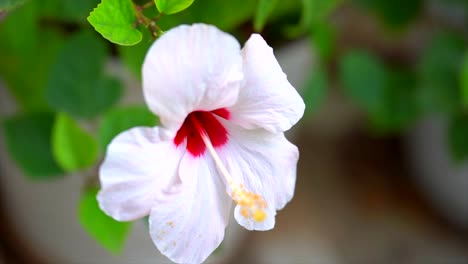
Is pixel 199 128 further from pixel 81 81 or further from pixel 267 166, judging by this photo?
pixel 81 81

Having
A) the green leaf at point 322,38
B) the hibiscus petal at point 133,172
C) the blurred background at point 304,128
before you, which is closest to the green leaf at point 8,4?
the blurred background at point 304,128

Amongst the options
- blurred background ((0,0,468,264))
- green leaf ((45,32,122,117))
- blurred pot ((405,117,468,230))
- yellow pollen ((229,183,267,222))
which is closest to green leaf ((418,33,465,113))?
blurred background ((0,0,468,264))

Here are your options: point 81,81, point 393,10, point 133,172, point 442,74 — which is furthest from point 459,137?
point 133,172

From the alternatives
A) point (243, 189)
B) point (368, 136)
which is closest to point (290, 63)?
point (243, 189)

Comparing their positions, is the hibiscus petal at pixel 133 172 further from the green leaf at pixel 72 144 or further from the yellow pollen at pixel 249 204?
the green leaf at pixel 72 144

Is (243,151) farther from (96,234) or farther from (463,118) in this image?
(463,118)
